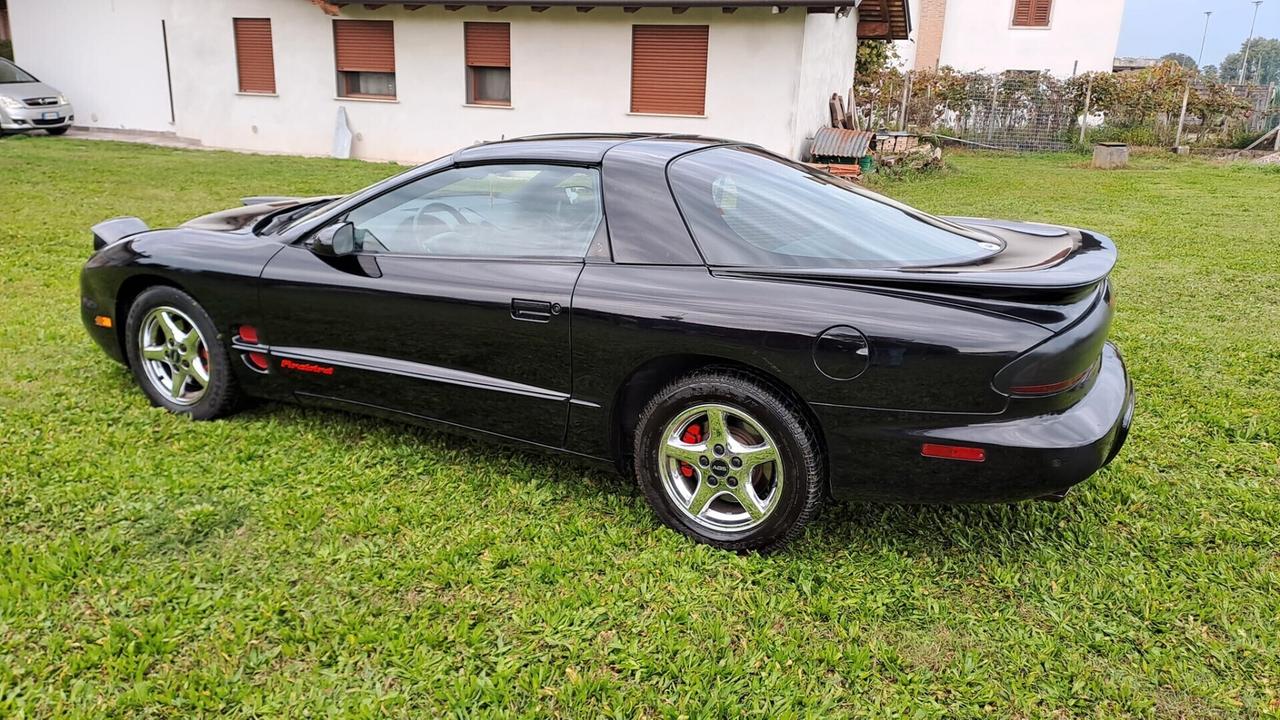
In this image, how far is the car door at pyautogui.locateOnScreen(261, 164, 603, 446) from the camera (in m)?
3.34

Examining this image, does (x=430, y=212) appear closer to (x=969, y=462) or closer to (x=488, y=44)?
(x=969, y=462)

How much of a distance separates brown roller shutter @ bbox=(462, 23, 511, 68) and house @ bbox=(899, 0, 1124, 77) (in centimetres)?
1702

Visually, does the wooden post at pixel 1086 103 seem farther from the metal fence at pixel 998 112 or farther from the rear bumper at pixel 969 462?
the rear bumper at pixel 969 462

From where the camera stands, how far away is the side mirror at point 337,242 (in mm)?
3578

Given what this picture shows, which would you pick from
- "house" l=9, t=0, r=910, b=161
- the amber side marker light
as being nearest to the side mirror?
the amber side marker light

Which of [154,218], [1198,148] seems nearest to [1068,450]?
[154,218]

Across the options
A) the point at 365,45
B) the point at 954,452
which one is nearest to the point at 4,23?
the point at 365,45

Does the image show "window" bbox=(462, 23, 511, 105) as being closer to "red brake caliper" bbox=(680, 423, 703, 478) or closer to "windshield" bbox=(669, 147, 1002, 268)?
"windshield" bbox=(669, 147, 1002, 268)

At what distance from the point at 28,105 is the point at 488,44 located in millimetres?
9230

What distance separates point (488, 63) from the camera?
15.9 meters

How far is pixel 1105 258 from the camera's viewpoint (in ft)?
10.4

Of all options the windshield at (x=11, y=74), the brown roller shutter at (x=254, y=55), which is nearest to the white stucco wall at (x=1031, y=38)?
the brown roller shutter at (x=254, y=55)

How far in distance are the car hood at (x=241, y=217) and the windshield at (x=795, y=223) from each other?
A: 2.18 metres

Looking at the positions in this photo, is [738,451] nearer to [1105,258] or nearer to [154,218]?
[1105,258]
